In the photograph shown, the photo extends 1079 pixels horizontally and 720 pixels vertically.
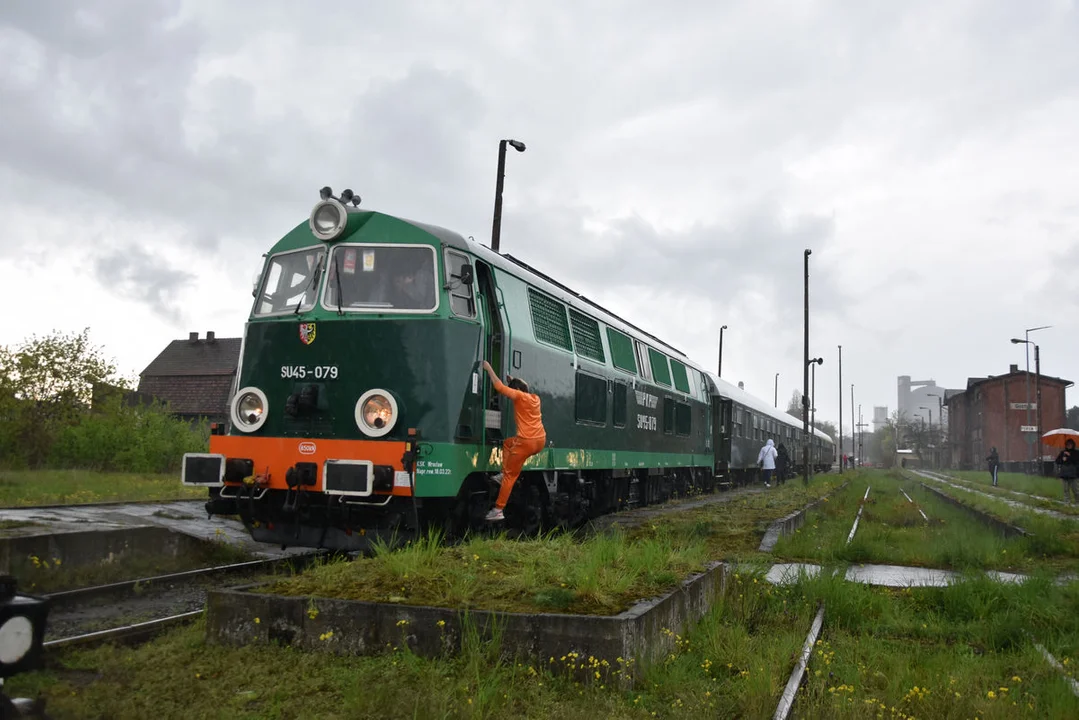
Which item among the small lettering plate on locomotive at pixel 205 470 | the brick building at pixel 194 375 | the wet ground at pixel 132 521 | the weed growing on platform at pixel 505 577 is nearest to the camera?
the weed growing on platform at pixel 505 577

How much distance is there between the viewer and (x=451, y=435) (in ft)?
26.9

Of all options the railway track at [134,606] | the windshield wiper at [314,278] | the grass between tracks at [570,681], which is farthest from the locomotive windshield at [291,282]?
the grass between tracks at [570,681]

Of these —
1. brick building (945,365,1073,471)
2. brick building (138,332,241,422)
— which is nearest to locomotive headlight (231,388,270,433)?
brick building (138,332,241,422)

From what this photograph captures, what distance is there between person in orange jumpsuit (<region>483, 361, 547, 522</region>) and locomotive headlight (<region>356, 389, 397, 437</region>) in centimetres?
118

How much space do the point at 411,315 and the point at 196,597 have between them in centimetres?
312

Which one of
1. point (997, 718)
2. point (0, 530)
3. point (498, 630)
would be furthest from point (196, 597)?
point (997, 718)

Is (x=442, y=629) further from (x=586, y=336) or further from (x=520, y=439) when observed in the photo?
(x=586, y=336)

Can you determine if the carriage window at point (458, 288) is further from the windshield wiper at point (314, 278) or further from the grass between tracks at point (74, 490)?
the grass between tracks at point (74, 490)

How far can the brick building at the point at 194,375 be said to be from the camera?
60.7 meters

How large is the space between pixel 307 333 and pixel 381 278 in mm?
893

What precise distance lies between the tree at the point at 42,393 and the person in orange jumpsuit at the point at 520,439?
25045mm

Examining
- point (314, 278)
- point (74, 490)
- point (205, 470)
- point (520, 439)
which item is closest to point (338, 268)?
point (314, 278)

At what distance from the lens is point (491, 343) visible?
9.26 metres

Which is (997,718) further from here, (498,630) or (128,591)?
(128,591)
